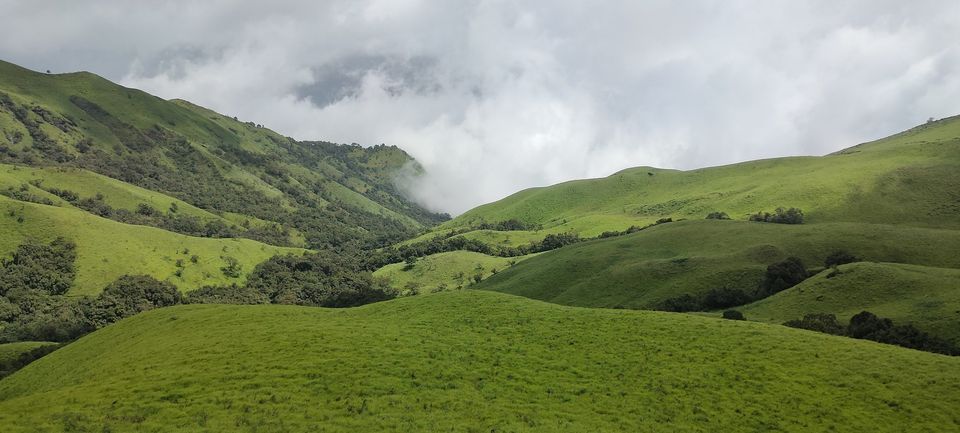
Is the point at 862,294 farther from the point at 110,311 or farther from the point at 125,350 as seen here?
the point at 110,311

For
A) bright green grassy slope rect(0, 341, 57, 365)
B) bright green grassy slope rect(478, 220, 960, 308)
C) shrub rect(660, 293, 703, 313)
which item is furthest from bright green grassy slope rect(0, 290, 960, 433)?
bright green grassy slope rect(0, 341, 57, 365)

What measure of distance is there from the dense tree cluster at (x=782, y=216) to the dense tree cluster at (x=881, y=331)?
4084 inches

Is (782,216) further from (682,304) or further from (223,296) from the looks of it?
(223,296)

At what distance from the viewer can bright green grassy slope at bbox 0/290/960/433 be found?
33.6m

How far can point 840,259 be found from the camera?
9606 cm

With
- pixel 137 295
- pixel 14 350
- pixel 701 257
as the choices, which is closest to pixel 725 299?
pixel 701 257

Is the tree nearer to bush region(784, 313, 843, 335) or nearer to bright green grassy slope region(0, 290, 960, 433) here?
bright green grassy slope region(0, 290, 960, 433)

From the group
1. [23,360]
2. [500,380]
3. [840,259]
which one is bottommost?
[500,380]

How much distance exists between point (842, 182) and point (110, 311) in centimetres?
22993

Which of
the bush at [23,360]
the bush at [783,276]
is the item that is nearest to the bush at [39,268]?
the bush at [23,360]

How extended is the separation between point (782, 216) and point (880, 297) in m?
96.5

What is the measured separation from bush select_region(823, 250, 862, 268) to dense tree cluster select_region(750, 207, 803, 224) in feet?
189

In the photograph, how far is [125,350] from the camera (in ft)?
174

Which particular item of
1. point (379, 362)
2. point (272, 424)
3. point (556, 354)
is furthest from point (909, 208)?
point (272, 424)
